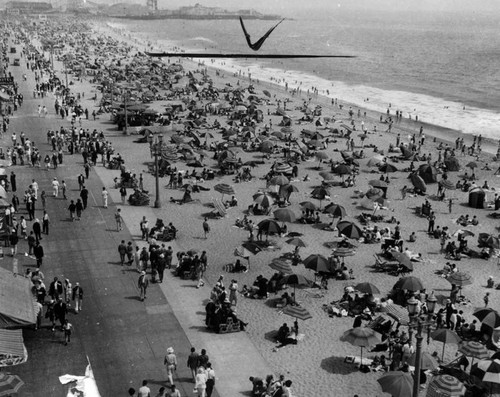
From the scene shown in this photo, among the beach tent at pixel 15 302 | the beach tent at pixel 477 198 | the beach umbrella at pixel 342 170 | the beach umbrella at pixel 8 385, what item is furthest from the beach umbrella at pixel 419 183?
the beach umbrella at pixel 8 385

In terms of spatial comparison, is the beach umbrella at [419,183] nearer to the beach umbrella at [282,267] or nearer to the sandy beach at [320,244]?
the sandy beach at [320,244]

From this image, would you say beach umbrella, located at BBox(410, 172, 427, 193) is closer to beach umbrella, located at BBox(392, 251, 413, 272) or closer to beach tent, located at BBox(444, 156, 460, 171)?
beach tent, located at BBox(444, 156, 460, 171)

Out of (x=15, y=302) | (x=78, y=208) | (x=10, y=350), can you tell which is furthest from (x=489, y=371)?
(x=78, y=208)

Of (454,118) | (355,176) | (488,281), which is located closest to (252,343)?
(488,281)

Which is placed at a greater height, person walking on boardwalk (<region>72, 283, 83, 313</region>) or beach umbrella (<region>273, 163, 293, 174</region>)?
beach umbrella (<region>273, 163, 293, 174</region>)

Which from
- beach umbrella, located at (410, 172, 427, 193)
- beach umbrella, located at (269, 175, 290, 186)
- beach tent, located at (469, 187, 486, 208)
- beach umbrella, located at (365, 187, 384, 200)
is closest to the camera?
beach umbrella, located at (365, 187, 384, 200)

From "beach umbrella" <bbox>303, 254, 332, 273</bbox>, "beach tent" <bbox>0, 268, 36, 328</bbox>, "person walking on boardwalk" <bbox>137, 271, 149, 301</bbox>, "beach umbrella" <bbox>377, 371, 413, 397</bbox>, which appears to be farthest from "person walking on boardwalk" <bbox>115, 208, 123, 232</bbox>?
"beach umbrella" <bbox>377, 371, 413, 397</bbox>

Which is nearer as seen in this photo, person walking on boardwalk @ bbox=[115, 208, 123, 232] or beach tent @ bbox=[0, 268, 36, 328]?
beach tent @ bbox=[0, 268, 36, 328]

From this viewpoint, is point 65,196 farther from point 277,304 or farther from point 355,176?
point 355,176
